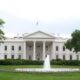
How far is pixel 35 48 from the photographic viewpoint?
11681 cm

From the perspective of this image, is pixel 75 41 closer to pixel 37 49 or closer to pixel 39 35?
pixel 39 35

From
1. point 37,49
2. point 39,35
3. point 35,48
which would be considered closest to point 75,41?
point 39,35

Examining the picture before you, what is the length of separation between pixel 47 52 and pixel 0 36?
56.3 metres

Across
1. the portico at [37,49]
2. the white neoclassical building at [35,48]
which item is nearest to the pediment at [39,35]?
the white neoclassical building at [35,48]

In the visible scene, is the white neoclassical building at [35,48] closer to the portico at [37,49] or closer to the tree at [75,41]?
the portico at [37,49]

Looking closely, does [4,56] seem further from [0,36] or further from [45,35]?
[0,36]

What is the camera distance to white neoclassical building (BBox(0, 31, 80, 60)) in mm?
113812

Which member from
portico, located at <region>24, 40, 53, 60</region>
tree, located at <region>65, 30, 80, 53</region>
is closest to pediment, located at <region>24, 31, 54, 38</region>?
portico, located at <region>24, 40, 53, 60</region>

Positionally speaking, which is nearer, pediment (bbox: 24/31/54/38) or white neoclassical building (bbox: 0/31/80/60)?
pediment (bbox: 24/31/54/38)

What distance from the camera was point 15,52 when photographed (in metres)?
119

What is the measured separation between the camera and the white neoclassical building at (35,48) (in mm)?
113812

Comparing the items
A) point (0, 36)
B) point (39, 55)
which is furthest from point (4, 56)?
point (0, 36)

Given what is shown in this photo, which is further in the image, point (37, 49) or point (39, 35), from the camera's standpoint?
point (37, 49)

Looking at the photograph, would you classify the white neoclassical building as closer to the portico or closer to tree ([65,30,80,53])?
the portico
